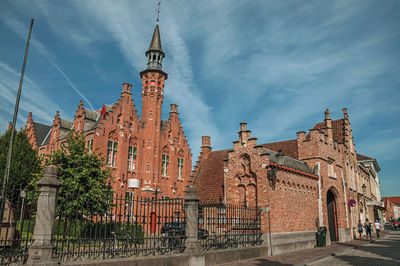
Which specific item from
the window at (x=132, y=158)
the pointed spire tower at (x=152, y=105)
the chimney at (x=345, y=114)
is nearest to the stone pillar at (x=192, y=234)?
the window at (x=132, y=158)

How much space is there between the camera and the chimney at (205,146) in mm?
28578

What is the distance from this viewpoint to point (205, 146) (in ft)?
94.4

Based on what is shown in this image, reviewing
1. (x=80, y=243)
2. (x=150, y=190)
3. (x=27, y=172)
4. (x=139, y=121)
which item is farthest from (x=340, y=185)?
(x=27, y=172)

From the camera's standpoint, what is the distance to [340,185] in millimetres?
25047

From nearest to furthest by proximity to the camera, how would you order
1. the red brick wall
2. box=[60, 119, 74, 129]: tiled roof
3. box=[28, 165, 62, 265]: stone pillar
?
box=[28, 165, 62, 265]: stone pillar
the red brick wall
box=[60, 119, 74, 129]: tiled roof

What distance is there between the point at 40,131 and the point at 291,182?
3861 cm

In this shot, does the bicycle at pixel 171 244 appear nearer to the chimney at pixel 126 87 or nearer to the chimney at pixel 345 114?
the chimney at pixel 126 87

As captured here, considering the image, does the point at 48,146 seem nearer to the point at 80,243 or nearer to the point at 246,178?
the point at 246,178

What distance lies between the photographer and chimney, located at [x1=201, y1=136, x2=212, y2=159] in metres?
28.6

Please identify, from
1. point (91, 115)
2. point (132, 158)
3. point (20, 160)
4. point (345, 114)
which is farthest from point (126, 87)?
point (345, 114)

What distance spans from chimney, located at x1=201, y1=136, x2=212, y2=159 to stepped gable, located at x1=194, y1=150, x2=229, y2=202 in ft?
1.32

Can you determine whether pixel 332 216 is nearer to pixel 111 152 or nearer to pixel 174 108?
pixel 174 108

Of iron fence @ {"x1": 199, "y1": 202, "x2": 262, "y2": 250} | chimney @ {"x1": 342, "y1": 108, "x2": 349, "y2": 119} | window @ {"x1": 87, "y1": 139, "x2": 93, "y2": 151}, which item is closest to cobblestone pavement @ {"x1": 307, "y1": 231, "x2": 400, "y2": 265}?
iron fence @ {"x1": 199, "y1": 202, "x2": 262, "y2": 250}

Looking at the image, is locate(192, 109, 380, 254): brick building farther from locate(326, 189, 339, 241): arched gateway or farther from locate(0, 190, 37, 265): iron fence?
locate(0, 190, 37, 265): iron fence
